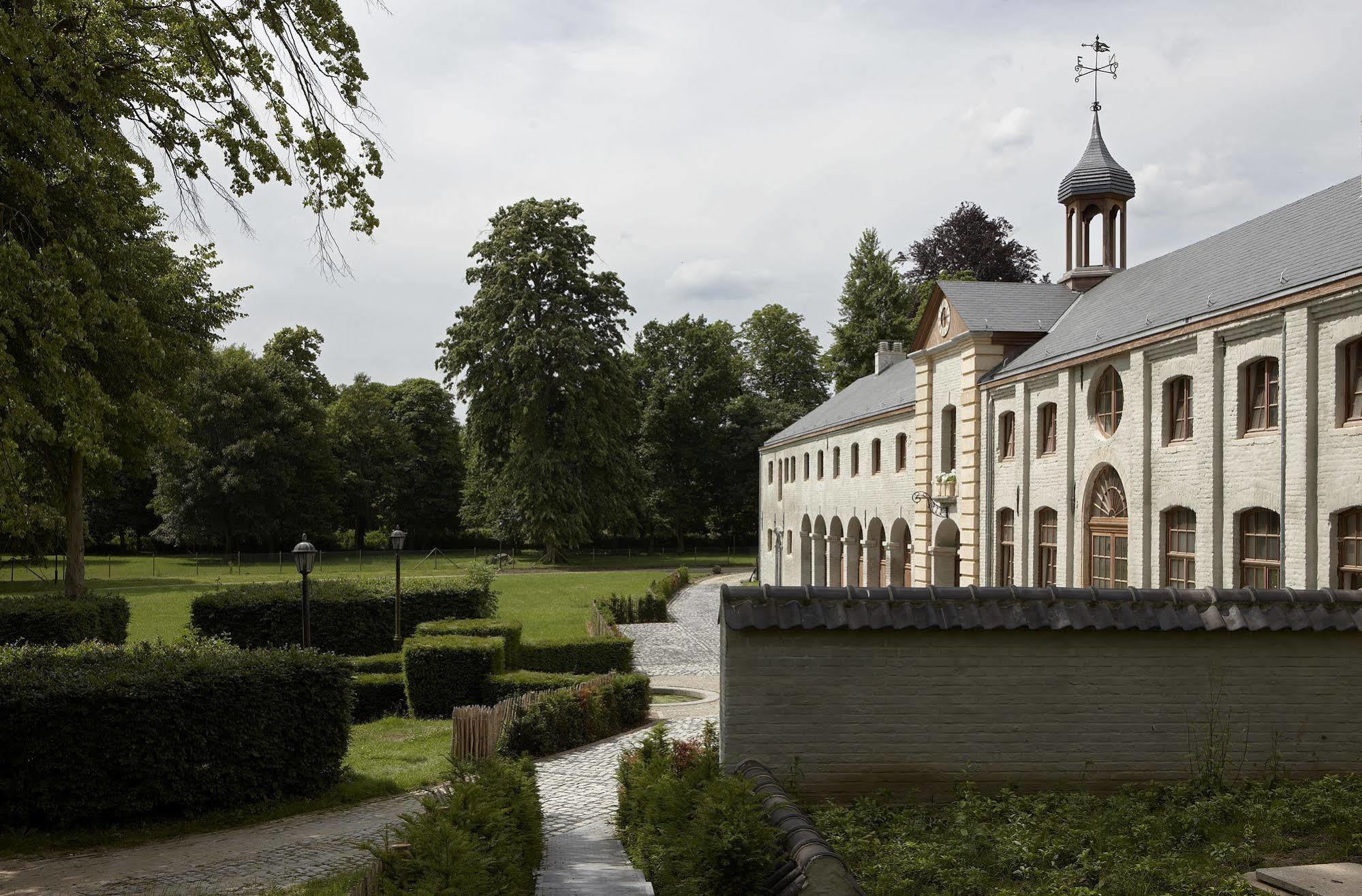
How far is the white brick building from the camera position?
13672mm

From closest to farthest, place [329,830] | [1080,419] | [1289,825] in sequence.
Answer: [1289,825]
[329,830]
[1080,419]

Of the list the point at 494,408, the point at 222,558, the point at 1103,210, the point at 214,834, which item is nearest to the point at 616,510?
the point at 494,408

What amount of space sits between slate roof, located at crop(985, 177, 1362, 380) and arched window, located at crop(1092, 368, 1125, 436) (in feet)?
2.06

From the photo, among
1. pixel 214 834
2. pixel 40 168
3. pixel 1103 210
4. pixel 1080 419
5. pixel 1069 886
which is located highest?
pixel 1103 210

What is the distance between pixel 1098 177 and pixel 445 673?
61.8 ft

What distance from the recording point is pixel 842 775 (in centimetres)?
980

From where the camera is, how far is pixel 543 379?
53781 millimetres

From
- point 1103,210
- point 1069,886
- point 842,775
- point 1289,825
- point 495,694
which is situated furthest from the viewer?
point 1103,210

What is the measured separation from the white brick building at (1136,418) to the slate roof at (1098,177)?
5 centimetres

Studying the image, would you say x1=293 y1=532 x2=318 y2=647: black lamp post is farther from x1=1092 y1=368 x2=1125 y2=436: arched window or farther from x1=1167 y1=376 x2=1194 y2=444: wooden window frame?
x1=1167 y1=376 x2=1194 y2=444: wooden window frame

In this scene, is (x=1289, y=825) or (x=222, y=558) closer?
(x=1289, y=825)

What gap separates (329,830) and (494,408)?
4391cm

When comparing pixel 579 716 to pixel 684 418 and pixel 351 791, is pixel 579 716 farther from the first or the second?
pixel 684 418

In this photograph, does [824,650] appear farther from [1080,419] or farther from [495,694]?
[1080,419]
